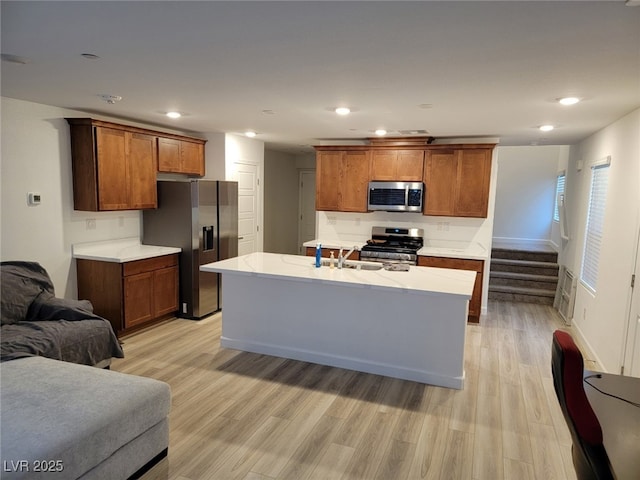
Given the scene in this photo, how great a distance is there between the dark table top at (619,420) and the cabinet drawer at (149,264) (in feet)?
13.2

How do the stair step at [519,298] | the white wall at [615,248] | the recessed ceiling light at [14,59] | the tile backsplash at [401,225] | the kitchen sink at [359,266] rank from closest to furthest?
1. the recessed ceiling light at [14,59]
2. the white wall at [615,248]
3. the kitchen sink at [359,266]
4. the tile backsplash at [401,225]
5. the stair step at [519,298]

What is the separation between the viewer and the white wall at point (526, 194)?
8547mm

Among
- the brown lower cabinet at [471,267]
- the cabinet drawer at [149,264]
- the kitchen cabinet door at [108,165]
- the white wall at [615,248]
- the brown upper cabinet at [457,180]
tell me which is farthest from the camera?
the brown upper cabinet at [457,180]

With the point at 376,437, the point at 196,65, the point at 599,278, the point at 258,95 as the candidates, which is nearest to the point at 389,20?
the point at 196,65

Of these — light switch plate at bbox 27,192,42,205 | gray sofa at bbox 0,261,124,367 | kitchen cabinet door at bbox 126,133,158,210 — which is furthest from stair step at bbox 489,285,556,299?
light switch plate at bbox 27,192,42,205

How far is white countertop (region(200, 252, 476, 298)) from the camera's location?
325 cm

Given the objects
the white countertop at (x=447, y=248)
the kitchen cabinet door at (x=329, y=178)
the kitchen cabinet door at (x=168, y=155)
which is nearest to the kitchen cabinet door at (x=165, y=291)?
the kitchen cabinet door at (x=168, y=155)

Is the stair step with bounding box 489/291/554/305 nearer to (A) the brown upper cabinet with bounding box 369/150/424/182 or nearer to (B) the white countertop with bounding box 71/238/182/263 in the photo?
(A) the brown upper cabinet with bounding box 369/150/424/182

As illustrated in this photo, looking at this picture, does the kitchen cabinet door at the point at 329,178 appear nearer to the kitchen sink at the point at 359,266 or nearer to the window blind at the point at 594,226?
the kitchen sink at the point at 359,266

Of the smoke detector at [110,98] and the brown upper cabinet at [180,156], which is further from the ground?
the smoke detector at [110,98]

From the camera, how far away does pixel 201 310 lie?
199 inches

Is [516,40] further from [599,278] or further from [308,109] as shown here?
[599,278]

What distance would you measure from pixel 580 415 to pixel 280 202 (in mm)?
7207

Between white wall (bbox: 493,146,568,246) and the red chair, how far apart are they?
7.52 m
